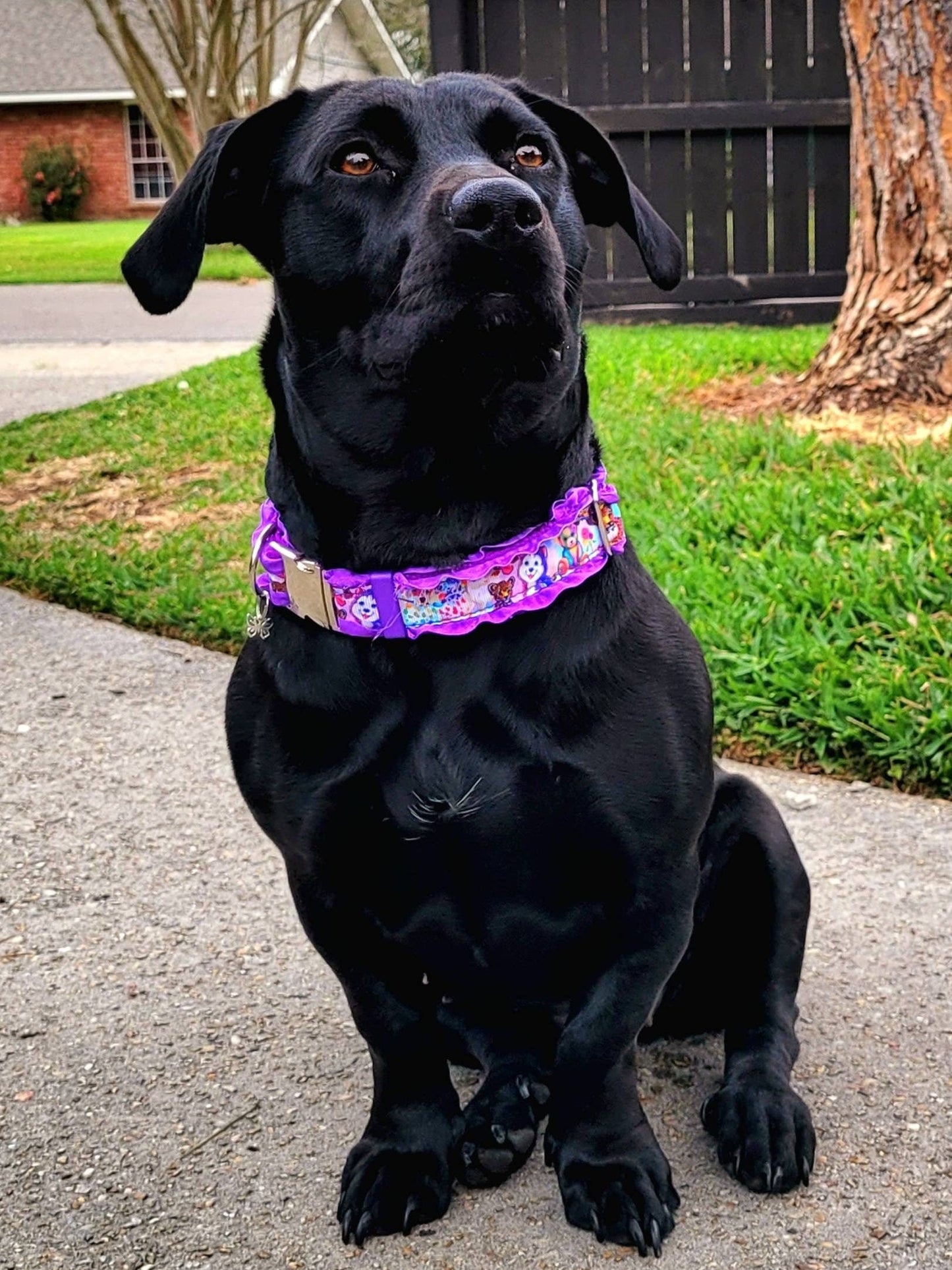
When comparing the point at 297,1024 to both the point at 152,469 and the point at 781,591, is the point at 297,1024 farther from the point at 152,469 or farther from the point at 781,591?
the point at 152,469

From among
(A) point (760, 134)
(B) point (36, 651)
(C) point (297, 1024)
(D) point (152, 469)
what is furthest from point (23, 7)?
(C) point (297, 1024)

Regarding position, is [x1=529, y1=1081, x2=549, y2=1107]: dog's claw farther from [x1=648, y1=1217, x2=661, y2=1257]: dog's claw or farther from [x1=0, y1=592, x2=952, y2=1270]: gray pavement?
[x1=648, y1=1217, x2=661, y2=1257]: dog's claw

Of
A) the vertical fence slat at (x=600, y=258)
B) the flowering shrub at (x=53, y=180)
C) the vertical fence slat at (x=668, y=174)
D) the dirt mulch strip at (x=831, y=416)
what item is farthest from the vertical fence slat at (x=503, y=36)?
the flowering shrub at (x=53, y=180)

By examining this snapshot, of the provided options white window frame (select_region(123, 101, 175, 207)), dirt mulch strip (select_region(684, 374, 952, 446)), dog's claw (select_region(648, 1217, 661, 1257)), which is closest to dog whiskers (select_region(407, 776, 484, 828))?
dog's claw (select_region(648, 1217, 661, 1257))

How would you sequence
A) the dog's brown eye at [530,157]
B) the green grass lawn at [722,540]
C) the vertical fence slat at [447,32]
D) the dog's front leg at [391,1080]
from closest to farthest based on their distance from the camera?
1. the dog's front leg at [391,1080]
2. the dog's brown eye at [530,157]
3. the green grass lawn at [722,540]
4. the vertical fence slat at [447,32]

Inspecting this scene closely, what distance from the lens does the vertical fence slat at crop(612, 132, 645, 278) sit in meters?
9.27

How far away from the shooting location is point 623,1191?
2.08 metres

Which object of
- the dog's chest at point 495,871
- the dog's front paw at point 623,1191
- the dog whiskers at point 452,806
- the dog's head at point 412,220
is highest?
the dog's head at point 412,220

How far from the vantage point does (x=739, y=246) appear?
31.2 feet

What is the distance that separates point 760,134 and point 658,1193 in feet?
27.3

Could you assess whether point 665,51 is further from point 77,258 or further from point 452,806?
point 77,258

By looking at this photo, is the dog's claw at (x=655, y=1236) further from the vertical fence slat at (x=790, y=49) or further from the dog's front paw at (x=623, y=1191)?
the vertical fence slat at (x=790, y=49)

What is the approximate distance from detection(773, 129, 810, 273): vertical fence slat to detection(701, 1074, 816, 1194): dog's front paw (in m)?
7.99

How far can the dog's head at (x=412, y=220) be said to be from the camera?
1967mm
